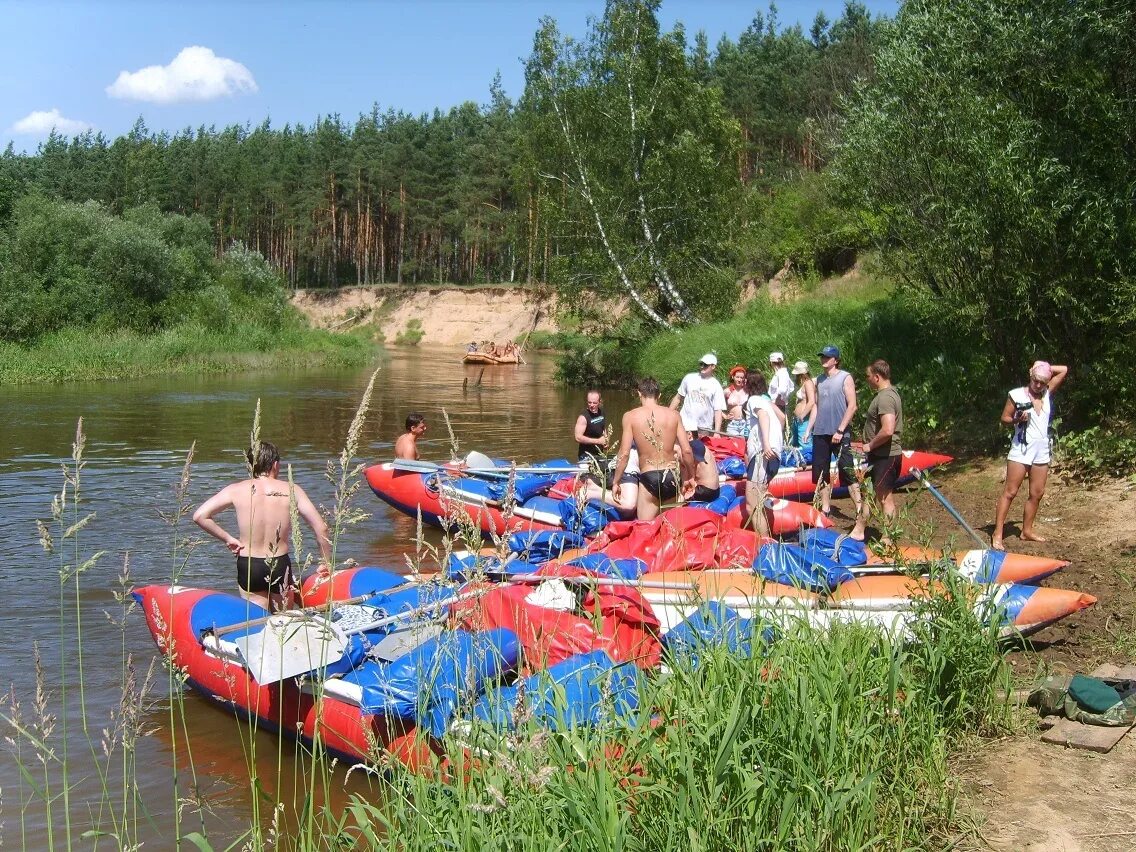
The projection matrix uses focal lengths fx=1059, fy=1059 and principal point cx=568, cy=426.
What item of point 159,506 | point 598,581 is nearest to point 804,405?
point 598,581

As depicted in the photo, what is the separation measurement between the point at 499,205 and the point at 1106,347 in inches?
2205

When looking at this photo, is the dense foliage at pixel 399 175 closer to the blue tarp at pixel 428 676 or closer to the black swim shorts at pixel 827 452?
the black swim shorts at pixel 827 452

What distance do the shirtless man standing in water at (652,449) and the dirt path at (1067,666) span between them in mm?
2133

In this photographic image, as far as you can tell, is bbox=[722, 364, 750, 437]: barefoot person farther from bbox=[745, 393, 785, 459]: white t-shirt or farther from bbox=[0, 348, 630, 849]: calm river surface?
bbox=[0, 348, 630, 849]: calm river surface

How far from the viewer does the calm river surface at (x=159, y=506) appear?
5449 mm

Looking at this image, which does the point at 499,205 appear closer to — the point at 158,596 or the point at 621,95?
the point at 621,95

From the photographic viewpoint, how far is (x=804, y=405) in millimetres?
11664

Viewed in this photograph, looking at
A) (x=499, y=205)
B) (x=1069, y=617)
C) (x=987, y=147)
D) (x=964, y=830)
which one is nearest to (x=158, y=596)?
(x=964, y=830)

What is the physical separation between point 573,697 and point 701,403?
7.36 meters

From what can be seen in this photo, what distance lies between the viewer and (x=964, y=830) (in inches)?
151

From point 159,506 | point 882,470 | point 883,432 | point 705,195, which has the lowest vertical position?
point 159,506

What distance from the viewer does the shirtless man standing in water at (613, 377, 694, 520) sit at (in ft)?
26.8

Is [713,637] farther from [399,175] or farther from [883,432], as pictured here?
[399,175]

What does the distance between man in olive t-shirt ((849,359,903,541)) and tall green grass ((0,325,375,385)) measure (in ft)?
83.0
